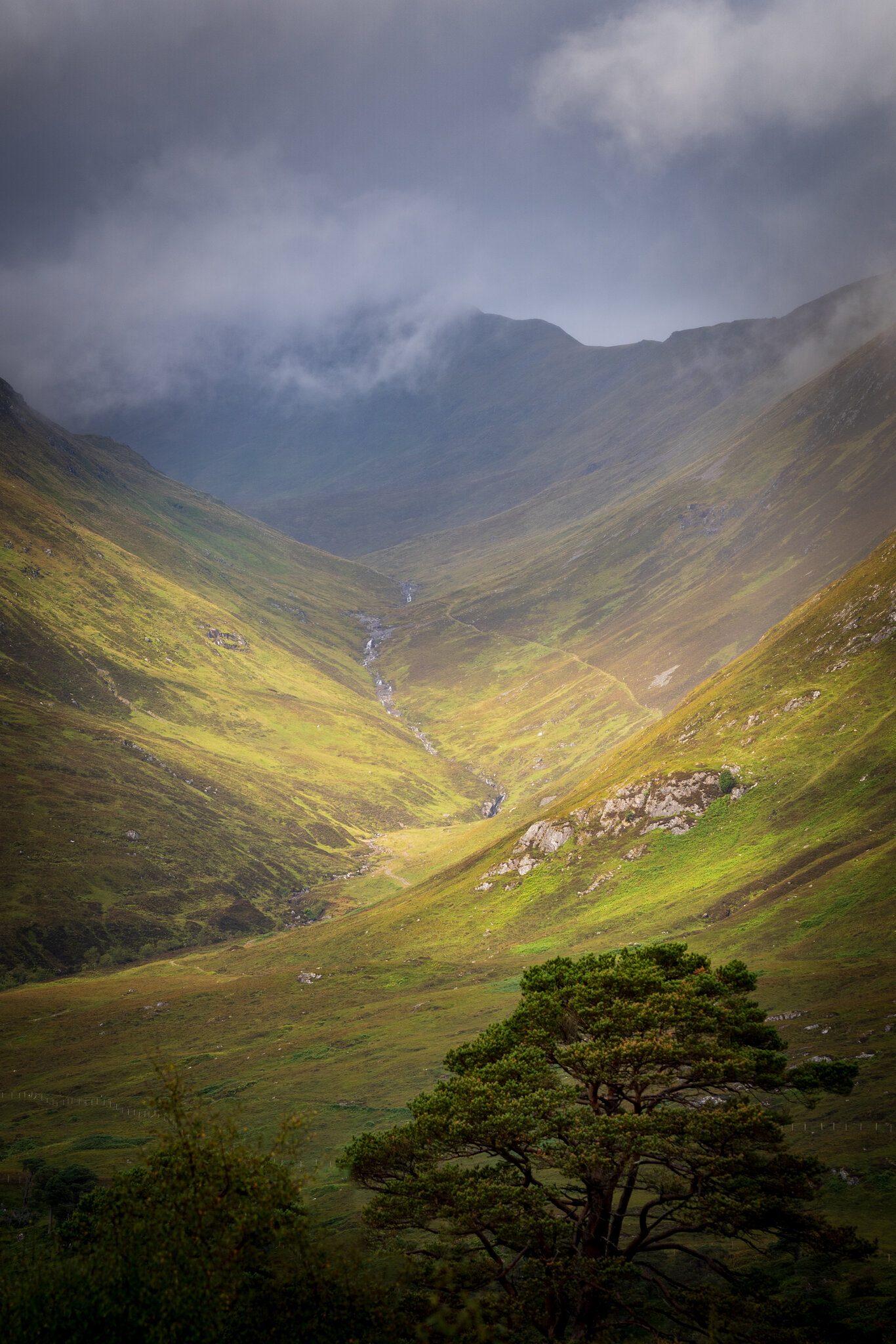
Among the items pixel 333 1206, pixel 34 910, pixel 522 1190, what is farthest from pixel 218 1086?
pixel 34 910

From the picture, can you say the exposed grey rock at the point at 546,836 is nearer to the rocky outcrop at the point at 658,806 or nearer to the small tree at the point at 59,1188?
the rocky outcrop at the point at 658,806

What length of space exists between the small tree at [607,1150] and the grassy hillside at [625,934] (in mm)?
14075

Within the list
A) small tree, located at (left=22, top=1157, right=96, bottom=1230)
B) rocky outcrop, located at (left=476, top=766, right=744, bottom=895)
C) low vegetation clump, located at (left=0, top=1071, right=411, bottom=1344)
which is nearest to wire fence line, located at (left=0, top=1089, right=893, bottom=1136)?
small tree, located at (left=22, top=1157, right=96, bottom=1230)

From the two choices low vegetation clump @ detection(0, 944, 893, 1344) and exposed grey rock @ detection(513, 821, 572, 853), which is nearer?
low vegetation clump @ detection(0, 944, 893, 1344)

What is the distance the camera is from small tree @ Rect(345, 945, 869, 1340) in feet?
102

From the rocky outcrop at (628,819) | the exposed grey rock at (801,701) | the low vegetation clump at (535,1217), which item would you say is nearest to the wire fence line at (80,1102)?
the low vegetation clump at (535,1217)

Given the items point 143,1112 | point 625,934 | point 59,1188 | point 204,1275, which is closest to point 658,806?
point 625,934

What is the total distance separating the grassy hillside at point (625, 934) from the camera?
72625 mm

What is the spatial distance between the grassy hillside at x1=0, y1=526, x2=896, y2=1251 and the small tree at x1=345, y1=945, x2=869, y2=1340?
14.1m

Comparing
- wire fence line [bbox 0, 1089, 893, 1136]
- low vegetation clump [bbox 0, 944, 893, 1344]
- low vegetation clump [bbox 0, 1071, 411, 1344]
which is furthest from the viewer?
wire fence line [bbox 0, 1089, 893, 1136]

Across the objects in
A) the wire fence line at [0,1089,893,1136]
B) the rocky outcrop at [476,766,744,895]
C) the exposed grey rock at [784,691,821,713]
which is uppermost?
the exposed grey rock at [784,691,821,713]

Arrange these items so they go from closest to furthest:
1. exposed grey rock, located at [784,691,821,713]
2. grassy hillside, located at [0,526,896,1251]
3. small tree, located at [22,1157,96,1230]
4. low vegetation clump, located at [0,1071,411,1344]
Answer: low vegetation clump, located at [0,1071,411,1344] < small tree, located at [22,1157,96,1230] < grassy hillside, located at [0,526,896,1251] < exposed grey rock, located at [784,691,821,713]

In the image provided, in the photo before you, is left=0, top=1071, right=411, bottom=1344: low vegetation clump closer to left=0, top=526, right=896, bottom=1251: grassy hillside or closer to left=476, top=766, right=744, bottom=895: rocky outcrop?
left=0, top=526, right=896, bottom=1251: grassy hillside

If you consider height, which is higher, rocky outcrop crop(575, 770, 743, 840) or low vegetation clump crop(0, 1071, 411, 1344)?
rocky outcrop crop(575, 770, 743, 840)
